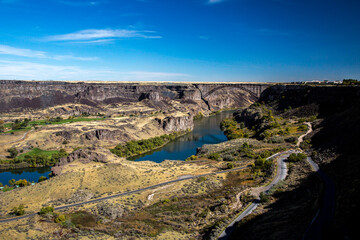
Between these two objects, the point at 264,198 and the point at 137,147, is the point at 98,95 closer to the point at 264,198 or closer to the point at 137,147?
the point at 137,147

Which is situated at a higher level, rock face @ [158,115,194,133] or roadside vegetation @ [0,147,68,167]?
rock face @ [158,115,194,133]

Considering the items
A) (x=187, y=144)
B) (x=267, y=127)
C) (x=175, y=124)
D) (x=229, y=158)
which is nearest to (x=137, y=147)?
(x=187, y=144)

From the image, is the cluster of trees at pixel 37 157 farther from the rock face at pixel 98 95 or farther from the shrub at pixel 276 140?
the rock face at pixel 98 95

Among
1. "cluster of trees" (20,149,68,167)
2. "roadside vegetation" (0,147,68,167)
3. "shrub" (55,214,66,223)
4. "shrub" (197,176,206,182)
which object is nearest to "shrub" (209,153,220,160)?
"shrub" (197,176,206,182)

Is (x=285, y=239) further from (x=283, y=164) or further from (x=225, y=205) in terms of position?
(x=283, y=164)

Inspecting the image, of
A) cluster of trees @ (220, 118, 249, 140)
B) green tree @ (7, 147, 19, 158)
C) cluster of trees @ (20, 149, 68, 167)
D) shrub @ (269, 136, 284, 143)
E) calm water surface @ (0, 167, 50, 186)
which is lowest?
calm water surface @ (0, 167, 50, 186)

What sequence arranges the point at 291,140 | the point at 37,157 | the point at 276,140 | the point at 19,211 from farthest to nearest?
the point at 37,157 < the point at 276,140 < the point at 291,140 < the point at 19,211

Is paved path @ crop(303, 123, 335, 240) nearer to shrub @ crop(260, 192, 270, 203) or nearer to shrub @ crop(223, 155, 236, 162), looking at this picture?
shrub @ crop(260, 192, 270, 203)

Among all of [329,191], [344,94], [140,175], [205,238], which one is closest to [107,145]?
[140,175]
